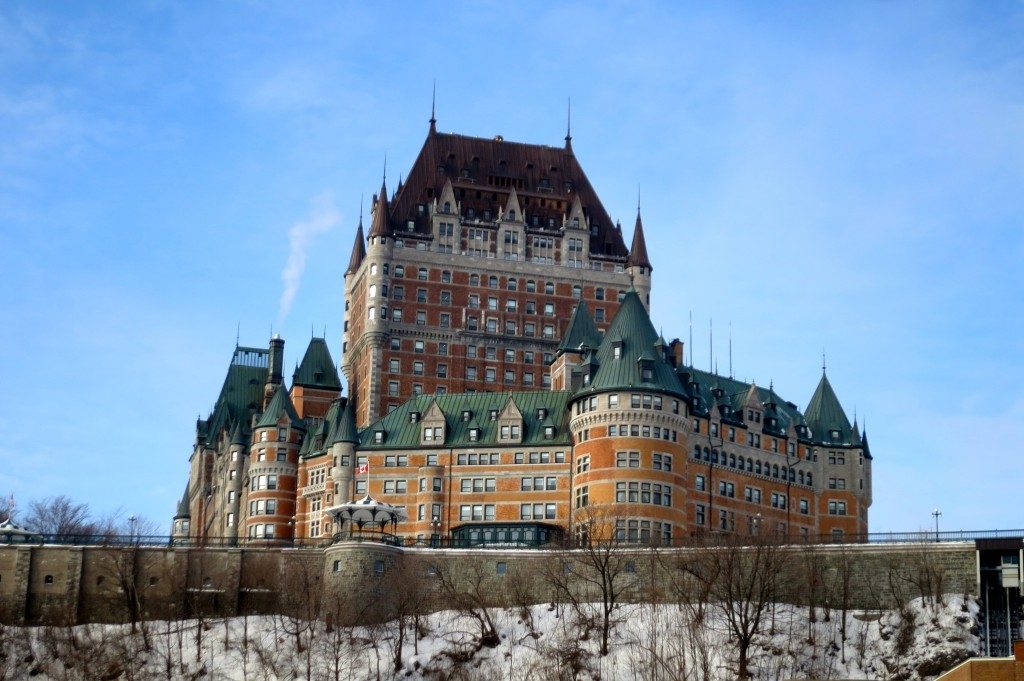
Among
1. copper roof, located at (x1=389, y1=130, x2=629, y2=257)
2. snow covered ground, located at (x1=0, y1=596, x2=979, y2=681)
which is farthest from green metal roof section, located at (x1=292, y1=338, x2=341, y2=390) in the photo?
snow covered ground, located at (x1=0, y1=596, x2=979, y2=681)

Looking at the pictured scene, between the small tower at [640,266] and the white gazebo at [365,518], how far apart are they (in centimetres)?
4865

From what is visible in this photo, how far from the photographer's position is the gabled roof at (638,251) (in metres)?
191

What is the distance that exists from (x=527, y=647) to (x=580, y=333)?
47512 millimetres

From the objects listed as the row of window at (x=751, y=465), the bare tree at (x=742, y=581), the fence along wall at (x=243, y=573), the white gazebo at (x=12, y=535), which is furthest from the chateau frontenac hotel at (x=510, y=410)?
the white gazebo at (x=12, y=535)

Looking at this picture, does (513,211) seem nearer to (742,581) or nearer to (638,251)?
(638,251)

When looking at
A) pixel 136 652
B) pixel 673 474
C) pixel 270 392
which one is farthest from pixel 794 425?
pixel 136 652

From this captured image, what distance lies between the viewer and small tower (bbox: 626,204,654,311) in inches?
7446

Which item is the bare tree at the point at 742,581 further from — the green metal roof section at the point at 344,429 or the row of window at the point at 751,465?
the green metal roof section at the point at 344,429

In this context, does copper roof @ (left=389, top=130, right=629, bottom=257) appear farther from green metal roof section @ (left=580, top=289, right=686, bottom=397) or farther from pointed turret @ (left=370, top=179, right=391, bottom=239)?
green metal roof section @ (left=580, top=289, right=686, bottom=397)

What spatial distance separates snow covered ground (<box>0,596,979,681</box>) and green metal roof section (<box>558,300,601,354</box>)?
38653mm

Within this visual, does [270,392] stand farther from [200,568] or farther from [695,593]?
[695,593]

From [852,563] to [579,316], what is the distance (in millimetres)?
46952

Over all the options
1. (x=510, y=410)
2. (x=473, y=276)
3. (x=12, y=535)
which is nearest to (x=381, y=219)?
(x=473, y=276)

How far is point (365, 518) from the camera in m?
146
